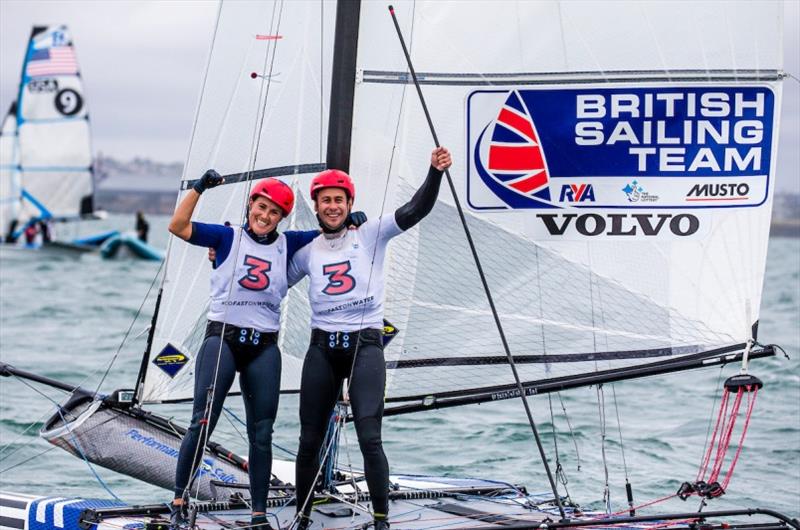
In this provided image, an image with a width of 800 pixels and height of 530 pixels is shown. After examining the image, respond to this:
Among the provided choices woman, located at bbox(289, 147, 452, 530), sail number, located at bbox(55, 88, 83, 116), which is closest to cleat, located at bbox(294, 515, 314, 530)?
woman, located at bbox(289, 147, 452, 530)

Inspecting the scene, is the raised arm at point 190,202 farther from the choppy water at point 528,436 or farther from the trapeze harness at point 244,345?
the choppy water at point 528,436

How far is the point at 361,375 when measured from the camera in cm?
477

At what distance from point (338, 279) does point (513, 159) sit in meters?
1.21

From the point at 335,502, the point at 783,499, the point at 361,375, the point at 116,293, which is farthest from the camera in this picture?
the point at 116,293

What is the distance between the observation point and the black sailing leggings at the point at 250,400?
4.87m

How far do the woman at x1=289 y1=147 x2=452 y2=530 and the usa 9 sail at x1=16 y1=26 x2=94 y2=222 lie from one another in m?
26.9

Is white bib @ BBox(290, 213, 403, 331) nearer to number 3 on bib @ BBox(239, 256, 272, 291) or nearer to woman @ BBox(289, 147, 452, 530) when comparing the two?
woman @ BBox(289, 147, 452, 530)

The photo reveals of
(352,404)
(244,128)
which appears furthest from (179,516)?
(244,128)

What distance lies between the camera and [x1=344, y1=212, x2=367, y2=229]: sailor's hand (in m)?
4.96

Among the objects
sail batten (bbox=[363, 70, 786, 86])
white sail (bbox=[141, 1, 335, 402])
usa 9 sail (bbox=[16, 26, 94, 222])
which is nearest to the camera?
sail batten (bbox=[363, 70, 786, 86])

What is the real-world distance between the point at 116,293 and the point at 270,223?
1745 centimetres

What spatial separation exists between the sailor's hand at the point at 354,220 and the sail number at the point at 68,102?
26.8 metres

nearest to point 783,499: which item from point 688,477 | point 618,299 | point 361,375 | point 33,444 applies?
point 688,477

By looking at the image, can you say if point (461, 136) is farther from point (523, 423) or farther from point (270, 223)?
point (523, 423)
